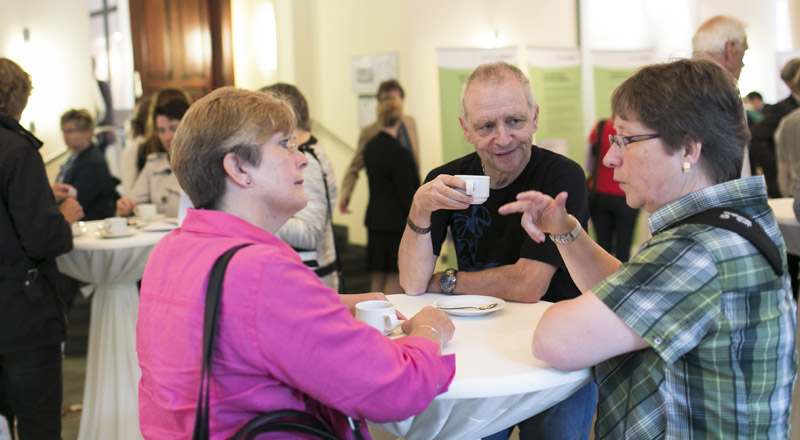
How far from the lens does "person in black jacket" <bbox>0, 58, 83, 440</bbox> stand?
266 centimetres

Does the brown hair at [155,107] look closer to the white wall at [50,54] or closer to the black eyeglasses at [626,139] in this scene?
the white wall at [50,54]

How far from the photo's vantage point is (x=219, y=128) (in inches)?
53.9

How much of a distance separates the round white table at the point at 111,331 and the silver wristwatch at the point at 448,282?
176 cm

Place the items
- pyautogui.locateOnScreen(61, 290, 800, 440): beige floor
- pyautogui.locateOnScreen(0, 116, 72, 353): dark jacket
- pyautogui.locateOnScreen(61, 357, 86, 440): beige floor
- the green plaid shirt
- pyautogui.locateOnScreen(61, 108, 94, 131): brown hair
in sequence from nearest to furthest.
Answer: the green plaid shirt, pyautogui.locateOnScreen(0, 116, 72, 353): dark jacket, pyautogui.locateOnScreen(61, 290, 800, 440): beige floor, pyautogui.locateOnScreen(61, 357, 86, 440): beige floor, pyautogui.locateOnScreen(61, 108, 94, 131): brown hair

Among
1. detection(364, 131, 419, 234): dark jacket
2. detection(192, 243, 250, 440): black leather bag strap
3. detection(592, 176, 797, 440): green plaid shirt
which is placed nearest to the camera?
detection(192, 243, 250, 440): black leather bag strap

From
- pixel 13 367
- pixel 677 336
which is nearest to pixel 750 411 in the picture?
pixel 677 336

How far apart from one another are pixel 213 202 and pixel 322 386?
17.5 inches

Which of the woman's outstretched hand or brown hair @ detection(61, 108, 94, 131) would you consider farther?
brown hair @ detection(61, 108, 94, 131)

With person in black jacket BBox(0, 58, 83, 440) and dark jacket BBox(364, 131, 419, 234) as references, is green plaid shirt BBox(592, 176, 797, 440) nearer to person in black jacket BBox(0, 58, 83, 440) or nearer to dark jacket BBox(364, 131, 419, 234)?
person in black jacket BBox(0, 58, 83, 440)

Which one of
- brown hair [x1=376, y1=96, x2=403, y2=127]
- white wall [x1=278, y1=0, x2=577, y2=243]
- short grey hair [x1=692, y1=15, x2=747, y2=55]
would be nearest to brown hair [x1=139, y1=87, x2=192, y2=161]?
brown hair [x1=376, y1=96, x2=403, y2=127]

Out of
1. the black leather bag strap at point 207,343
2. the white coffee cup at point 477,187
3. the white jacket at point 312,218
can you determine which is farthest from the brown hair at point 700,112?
the white jacket at point 312,218

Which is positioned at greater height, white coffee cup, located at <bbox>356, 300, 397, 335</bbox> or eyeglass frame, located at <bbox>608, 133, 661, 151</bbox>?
eyeglass frame, located at <bbox>608, 133, 661, 151</bbox>

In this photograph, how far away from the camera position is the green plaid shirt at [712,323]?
1.31 metres

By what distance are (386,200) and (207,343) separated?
149 inches
